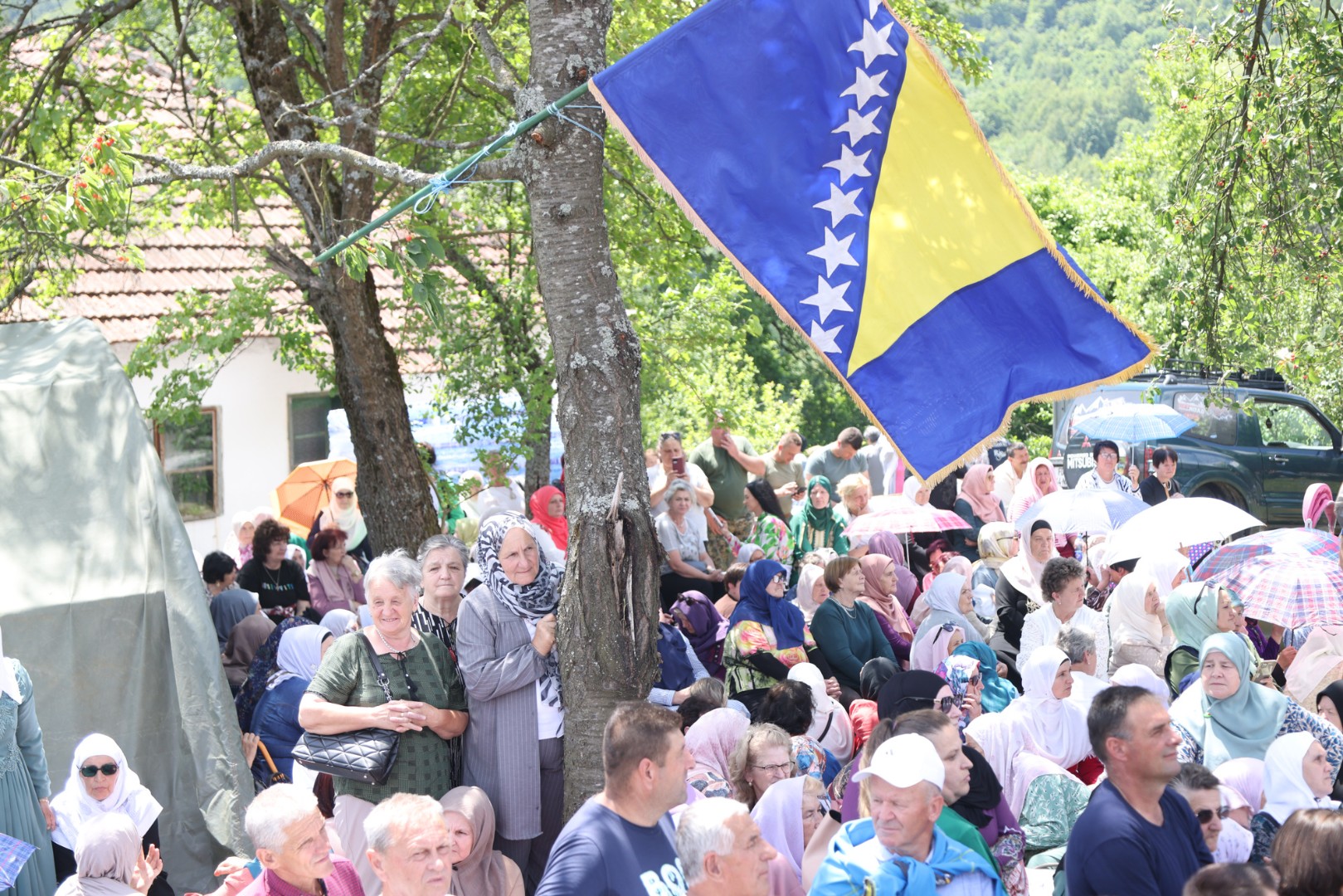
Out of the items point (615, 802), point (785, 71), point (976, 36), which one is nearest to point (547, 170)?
point (785, 71)

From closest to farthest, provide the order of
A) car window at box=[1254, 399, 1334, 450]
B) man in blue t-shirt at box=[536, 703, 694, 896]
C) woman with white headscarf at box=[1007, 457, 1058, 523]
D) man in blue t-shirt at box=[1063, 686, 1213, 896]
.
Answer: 1. man in blue t-shirt at box=[536, 703, 694, 896]
2. man in blue t-shirt at box=[1063, 686, 1213, 896]
3. woman with white headscarf at box=[1007, 457, 1058, 523]
4. car window at box=[1254, 399, 1334, 450]

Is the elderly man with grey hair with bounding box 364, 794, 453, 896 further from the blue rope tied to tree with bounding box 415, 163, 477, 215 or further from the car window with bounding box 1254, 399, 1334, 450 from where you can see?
the car window with bounding box 1254, 399, 1334, 450

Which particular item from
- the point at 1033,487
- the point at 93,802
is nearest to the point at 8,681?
the point at 93,802

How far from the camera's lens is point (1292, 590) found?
7.99 meters

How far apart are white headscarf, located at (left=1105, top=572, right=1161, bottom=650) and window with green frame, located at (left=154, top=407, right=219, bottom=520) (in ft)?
37.9

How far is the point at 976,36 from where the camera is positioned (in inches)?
452

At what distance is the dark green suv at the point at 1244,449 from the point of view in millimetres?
16938

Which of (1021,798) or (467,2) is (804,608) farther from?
(467,2)

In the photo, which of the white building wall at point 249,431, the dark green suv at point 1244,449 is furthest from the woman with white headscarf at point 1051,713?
the white building wall at point 249,431

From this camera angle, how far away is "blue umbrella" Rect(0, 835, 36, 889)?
5.00 m

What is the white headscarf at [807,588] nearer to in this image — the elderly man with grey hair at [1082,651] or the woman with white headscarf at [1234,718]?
the elderly man with grey hair at [1082,651]

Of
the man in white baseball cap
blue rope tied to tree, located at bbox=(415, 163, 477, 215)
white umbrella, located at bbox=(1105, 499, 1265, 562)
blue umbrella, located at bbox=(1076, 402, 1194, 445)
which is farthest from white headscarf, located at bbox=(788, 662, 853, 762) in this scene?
blue umbrella, located at bbox=(1076, 402, 1194, 445)

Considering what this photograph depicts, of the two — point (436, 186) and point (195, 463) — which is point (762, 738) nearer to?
point (436, 186)

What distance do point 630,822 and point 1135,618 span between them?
5564 millimetres
